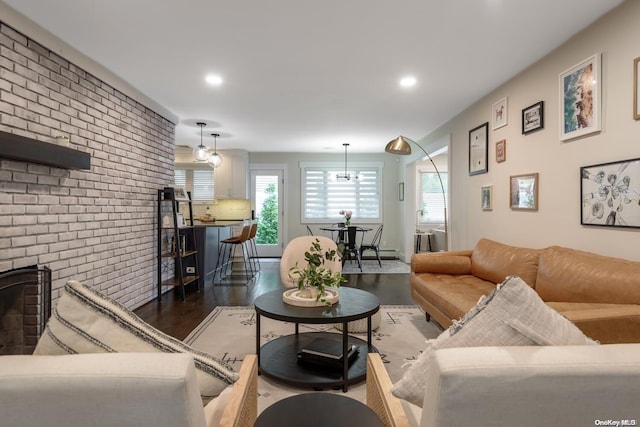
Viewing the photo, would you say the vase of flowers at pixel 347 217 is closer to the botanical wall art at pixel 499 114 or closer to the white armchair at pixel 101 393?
the botanical wall art at pixel 499 114

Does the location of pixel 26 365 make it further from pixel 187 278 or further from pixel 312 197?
pixel 312 197

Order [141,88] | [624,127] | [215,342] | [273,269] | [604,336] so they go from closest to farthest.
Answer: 1. [604,336]
2. [624,127]
3. [215,342]
4. [141,88]
5. [273,269]

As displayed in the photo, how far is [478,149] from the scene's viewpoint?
4172 millimetres

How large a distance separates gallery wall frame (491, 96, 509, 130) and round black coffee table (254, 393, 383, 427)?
341 cm

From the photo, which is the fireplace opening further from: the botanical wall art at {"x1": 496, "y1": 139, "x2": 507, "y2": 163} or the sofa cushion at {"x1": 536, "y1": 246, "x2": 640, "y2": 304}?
the botanical wall art at {"x1": 496, "y1": 139, "x2": 507, "y2": 163}

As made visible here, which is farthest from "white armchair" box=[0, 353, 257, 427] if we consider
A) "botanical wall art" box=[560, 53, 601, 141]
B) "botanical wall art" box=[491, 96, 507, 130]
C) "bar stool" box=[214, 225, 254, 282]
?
"bar stool" box=[214, 225, 254, 282]

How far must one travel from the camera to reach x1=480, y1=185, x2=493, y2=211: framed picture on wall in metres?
3.90

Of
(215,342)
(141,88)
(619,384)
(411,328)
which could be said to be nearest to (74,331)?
(619,384)

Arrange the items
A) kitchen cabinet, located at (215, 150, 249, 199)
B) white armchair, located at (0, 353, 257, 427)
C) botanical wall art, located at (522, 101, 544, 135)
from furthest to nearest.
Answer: kitchen cabinet, located at (215, 150, 249, 199) < botanical wall art, located at (522, 101, 544, 135) < white armchair, located at (0, 353, 257, 427)

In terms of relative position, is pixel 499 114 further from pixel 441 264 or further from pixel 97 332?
pixel 97 332

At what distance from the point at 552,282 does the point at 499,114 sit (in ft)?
6.72

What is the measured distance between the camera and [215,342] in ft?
9.71

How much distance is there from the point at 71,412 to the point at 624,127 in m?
3.07

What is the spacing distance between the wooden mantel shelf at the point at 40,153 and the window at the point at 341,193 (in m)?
5.34
